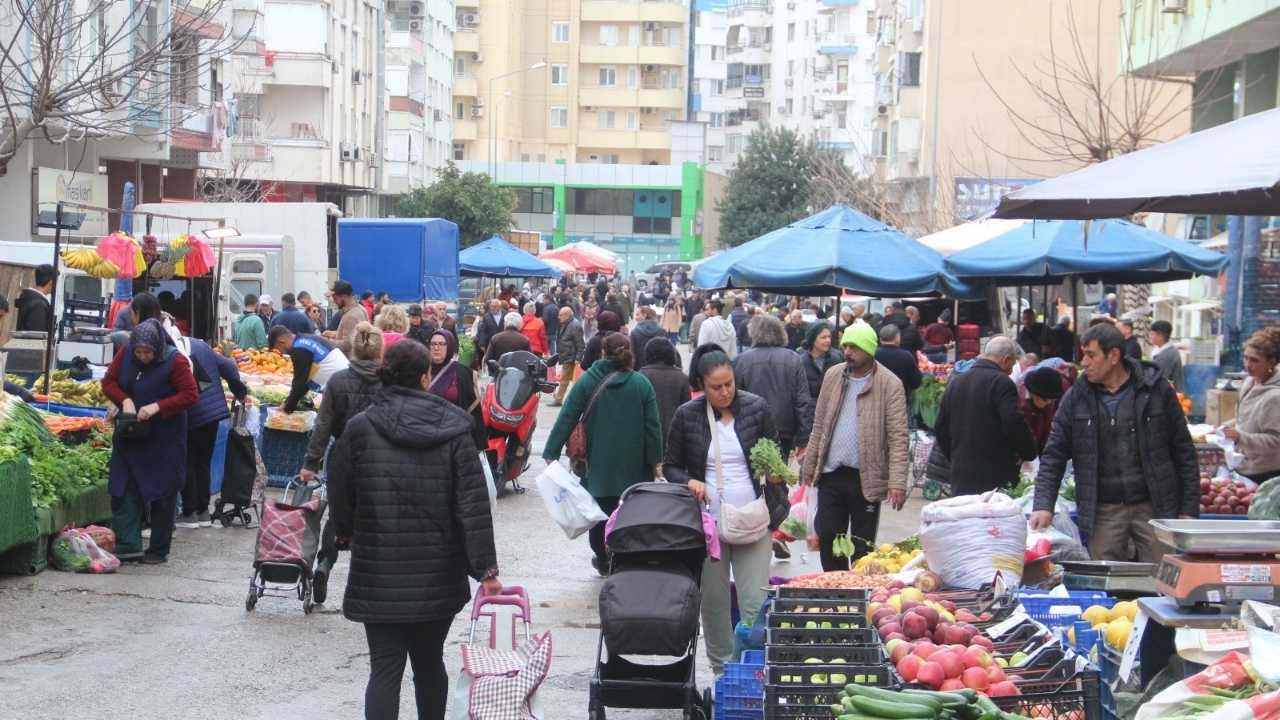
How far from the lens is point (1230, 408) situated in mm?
15953

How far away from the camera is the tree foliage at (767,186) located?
259ft

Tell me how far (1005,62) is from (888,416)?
44.4m

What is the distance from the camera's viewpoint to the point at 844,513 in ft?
32.3

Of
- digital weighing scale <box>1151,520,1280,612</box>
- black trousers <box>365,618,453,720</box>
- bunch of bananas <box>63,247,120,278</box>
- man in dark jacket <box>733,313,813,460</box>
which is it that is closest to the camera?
digital weighing scale <box>1151,520,1280,612</box>

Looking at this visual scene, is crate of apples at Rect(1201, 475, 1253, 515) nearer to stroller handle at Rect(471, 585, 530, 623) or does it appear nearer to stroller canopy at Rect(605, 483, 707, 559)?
stroller canopy at Rect(605, 483, 707, 559)

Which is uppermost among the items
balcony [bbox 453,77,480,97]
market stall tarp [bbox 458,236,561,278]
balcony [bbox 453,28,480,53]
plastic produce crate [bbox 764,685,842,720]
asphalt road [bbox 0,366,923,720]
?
balcony [bbox 453,28,480,53]

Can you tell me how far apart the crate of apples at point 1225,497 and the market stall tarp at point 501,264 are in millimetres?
26938

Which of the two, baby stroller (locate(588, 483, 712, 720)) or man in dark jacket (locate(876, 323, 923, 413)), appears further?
man in dark jacket (locate(876, 323, 923, 413))

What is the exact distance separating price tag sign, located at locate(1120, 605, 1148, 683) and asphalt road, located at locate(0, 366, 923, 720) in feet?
9.76

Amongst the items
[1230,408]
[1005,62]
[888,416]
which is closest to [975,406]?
[888,416]

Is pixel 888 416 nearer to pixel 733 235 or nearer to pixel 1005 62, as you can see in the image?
pixel 1005 62

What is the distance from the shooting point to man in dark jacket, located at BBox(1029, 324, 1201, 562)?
26.6ft

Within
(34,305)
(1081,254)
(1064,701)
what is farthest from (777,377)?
(34,305)

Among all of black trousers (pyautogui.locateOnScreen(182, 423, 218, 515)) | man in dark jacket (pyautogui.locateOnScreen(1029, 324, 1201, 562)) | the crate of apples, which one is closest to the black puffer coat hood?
man in dark jacket (pyautogui.locateOnScreen(1029, 324, 1201, 562))
